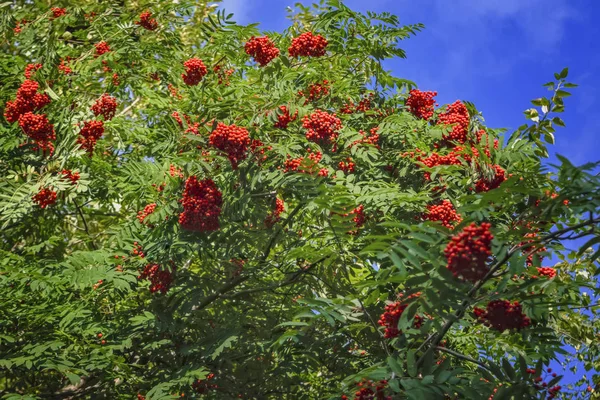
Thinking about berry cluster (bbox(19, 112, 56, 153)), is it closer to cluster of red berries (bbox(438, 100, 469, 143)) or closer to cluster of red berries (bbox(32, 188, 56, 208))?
cluster of red berries (bbox(32, 188, 56, 208))

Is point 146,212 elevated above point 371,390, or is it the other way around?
point 146,212

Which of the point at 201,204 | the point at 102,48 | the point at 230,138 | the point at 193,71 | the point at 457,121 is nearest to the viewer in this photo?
the point at 230,138

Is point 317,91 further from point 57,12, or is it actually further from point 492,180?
point 57,12

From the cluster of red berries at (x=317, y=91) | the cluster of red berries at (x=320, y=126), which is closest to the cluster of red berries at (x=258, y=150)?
the cluster of red berries at (x=320, y=126)

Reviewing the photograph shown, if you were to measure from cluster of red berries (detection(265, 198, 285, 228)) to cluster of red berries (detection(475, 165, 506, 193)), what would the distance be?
2.07 metres

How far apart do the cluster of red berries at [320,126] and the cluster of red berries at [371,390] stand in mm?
2741

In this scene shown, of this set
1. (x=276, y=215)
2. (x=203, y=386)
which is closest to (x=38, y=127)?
(x=276, y=215)

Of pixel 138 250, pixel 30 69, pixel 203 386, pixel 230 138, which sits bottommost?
pixel 203 386

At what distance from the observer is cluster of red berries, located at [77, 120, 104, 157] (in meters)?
8.72

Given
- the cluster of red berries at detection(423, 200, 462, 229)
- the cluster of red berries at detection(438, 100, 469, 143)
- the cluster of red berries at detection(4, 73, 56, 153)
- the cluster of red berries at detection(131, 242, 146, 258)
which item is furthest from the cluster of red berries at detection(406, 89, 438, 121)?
the cluster of red berries at detection(4, 73, 56, 153)

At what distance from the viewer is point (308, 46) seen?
803cm

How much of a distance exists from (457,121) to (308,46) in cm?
187

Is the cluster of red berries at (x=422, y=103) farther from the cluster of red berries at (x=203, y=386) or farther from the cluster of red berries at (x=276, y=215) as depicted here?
the cluster of red berries at (x=203, y=386)

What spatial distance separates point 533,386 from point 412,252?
131 cm
